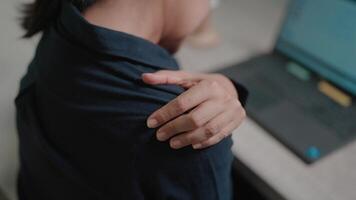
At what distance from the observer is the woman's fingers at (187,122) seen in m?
0.52

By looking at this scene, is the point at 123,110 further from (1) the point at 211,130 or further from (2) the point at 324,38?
(2) the point at 324,38

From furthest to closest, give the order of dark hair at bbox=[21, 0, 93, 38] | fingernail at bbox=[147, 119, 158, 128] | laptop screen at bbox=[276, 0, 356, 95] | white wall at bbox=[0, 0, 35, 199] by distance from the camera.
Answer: laptop screen at bbox=[276, 0, 356, 95]
white wall at bbox=[0, 0, 35, 199]
dark hair at bbox=[21, 0, 93, 38]
fingernail at bbox=[147, 119, 158, 128]

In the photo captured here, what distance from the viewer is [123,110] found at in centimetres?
52

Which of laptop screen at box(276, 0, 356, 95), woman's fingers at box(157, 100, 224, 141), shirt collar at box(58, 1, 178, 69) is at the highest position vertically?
shirt collar at box(58, 1, 178, 69)

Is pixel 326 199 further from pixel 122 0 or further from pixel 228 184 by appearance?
pixel 122 0

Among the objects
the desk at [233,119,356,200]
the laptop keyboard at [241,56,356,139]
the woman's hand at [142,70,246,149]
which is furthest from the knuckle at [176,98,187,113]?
the laptop keyboard at [241,56,356,139]

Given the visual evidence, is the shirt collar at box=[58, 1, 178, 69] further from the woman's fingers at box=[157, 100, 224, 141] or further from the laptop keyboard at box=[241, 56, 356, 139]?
the laptop keyboard at box=[241, 56, 356, 139]

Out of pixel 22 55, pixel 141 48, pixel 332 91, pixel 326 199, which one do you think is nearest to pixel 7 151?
pixel 22 55

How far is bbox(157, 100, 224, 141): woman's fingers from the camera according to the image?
525 mm

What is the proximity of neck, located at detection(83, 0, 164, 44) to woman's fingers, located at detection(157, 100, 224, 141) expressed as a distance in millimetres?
149

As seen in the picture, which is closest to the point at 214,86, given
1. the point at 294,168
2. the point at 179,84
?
the point at 179,84

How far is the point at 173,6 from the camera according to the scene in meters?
0.61

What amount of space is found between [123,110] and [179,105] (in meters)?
0.08

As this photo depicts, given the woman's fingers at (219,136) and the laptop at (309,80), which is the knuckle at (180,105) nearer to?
the woman's fingers at (219,136)
